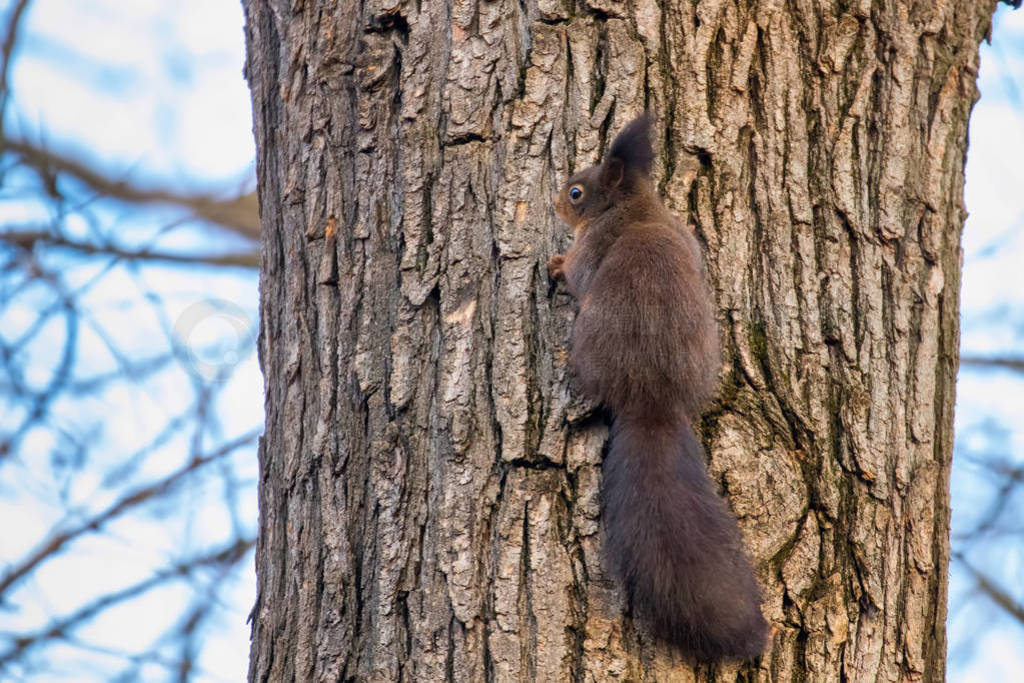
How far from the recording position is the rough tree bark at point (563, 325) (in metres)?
1.72

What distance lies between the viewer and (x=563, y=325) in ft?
6.21

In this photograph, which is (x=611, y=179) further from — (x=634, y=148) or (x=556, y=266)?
(x=556, y=266)

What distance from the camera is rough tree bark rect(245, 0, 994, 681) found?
1.72 metres

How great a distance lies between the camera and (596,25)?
201cm

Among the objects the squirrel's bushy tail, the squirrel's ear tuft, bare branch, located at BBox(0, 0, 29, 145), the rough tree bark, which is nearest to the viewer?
the squirrel's bushy tail

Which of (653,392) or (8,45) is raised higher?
(8,45)

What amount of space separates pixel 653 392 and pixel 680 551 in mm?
318

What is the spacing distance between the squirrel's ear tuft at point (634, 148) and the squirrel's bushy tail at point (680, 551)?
2.01ft

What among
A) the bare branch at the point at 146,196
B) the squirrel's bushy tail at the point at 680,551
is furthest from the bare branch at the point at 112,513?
the squirrel's bushy tail at the point at 680,551

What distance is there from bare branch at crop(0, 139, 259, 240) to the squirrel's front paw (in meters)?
3.06

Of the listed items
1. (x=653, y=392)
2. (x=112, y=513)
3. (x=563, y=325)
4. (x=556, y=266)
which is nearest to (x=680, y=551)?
(x=653, y=392)

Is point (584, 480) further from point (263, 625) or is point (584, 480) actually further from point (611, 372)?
point (263, 625)

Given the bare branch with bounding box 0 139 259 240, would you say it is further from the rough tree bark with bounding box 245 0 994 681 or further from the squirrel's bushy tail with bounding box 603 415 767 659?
Result: the squirrel's bushy tail with bounding box 603 415 767 659

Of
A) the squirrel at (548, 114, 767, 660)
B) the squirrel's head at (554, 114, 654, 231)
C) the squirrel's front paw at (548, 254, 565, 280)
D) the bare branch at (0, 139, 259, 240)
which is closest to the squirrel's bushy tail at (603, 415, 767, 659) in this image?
the squirrel at (548, 114, 767, 660)
